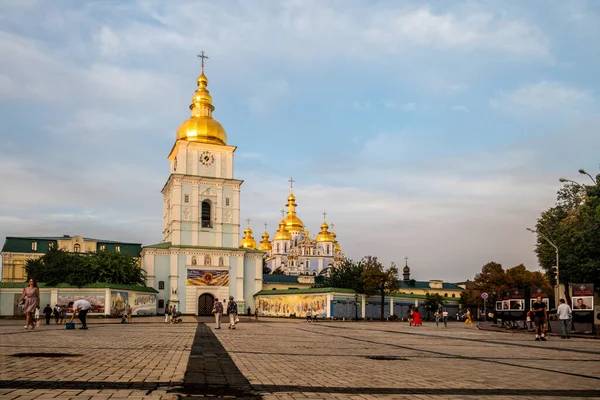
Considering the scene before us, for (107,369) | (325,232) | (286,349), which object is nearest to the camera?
(107,369)

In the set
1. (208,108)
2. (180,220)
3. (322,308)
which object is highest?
(208,108)

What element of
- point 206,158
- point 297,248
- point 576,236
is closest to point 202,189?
point 206,158

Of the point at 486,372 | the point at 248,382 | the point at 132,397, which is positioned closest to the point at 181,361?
the point at 248,382

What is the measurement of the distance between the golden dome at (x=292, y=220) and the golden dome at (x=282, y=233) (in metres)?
1.01

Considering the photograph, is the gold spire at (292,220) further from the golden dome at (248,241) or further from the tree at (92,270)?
the tree at (92,270)

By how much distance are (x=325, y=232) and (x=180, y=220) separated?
6529 centimetres

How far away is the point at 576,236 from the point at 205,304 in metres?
Answer: 39.2

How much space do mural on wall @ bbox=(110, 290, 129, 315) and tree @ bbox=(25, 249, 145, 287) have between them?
283cm

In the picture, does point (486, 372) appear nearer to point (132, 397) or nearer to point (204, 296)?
point (132, 397)

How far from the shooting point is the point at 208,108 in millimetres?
73812

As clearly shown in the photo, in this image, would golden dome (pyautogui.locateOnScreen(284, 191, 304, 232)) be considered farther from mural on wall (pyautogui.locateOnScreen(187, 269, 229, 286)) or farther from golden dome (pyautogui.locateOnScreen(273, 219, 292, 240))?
mural on wall (pyautogui.locateOnScreen(187, 269, 229, 286))

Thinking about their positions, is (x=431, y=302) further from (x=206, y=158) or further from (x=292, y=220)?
(x=292, y=220)

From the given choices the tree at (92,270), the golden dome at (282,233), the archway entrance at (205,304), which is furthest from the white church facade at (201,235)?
the golden dome at (282,233)

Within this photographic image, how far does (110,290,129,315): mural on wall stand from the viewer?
174 ft
